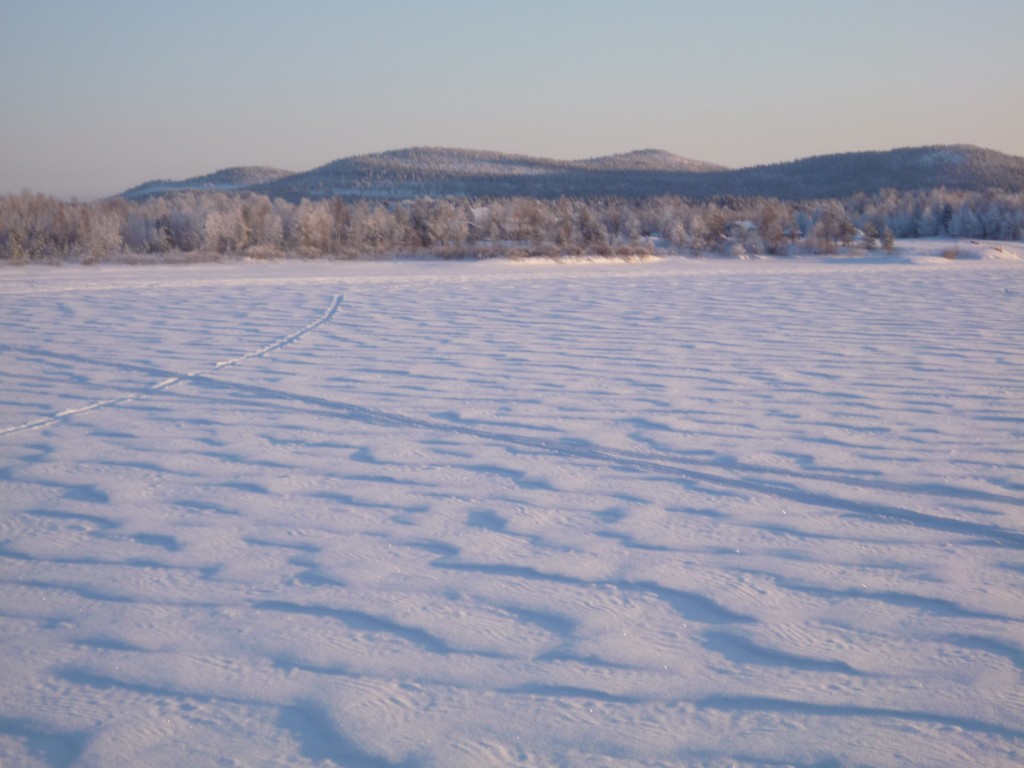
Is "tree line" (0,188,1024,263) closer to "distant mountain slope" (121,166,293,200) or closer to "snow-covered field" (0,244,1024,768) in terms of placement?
"snow-covered field" (0,244,1024,768)

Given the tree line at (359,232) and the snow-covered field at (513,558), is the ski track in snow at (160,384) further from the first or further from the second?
the tree line at (359,232)

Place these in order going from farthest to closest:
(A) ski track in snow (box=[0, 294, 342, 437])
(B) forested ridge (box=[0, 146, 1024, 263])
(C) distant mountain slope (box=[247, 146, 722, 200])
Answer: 1. (C) distant mountain slope (box=[247, 146, 722, 200])
2. (B) forested ridge (box=[0, 146, 1024, 263])
3. (A) ski track in snow (box=[0, 294, 342, 437])

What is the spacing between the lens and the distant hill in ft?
216

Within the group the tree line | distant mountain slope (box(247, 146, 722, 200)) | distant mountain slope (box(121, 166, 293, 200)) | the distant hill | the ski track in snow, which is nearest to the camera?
the ski track in snow

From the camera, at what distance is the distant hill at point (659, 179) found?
2596 inches

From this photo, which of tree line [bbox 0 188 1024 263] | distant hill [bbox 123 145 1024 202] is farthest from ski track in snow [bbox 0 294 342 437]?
distant hill [bbox 123 145 1024 202]

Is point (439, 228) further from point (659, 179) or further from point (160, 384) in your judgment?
point (659, 179)

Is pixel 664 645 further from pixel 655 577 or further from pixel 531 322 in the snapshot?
pixel 531 322

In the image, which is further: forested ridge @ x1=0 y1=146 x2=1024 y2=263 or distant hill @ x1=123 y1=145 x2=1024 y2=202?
distant hill @ x1=123 y1=145 x2=1024 y2=202

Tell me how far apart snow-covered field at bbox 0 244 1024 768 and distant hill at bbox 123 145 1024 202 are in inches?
2176

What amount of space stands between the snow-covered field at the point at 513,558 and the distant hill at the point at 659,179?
5527cm

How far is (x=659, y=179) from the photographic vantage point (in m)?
73.9

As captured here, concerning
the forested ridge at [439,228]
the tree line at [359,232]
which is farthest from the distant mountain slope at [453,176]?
the tree line at [359,232]

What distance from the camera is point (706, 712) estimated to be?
8.16ft
